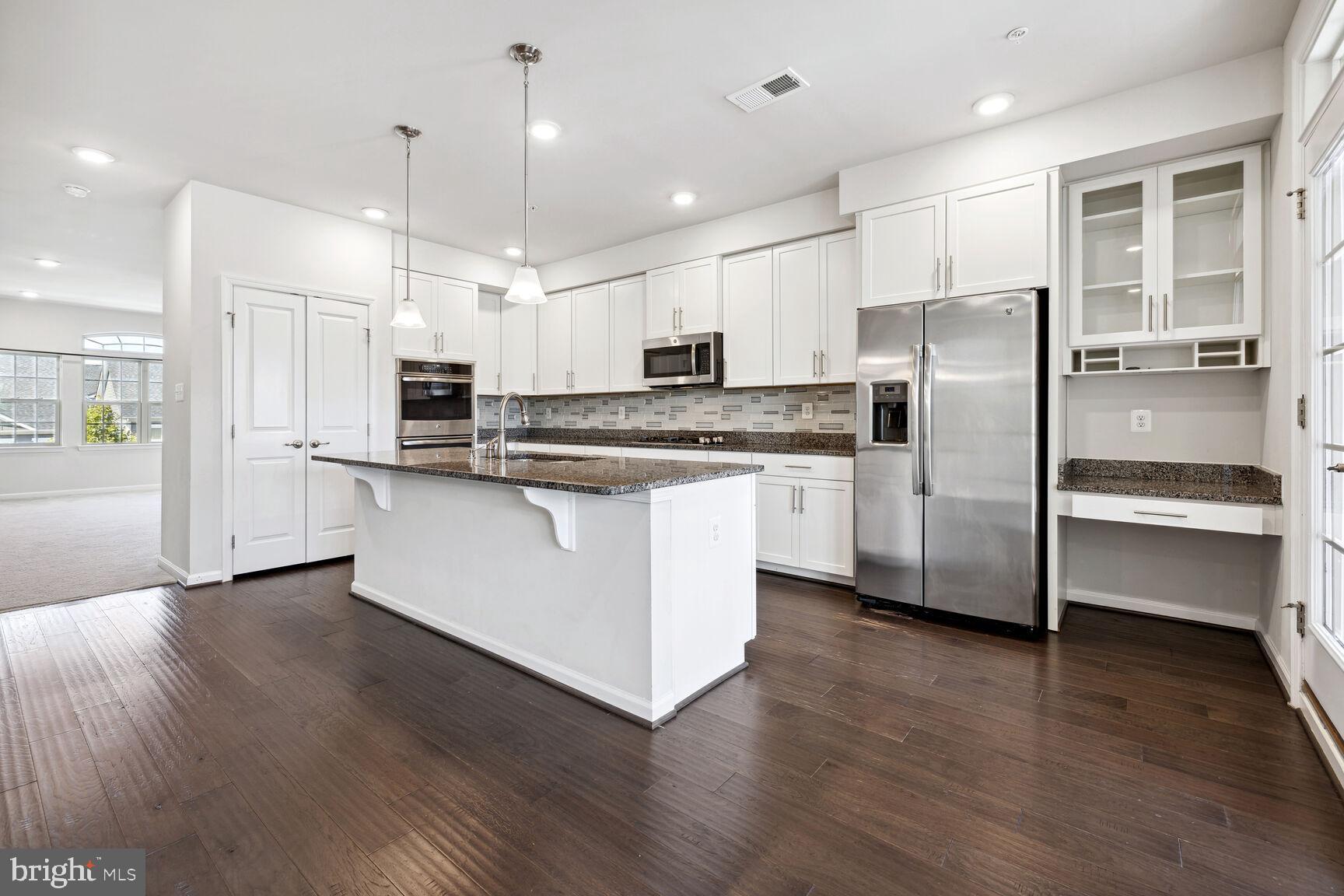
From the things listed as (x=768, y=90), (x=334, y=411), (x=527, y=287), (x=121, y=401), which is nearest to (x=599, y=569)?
(x=527, y=287)

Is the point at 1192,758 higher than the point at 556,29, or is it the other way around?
the point at 556,29

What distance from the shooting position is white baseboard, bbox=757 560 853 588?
3.91m

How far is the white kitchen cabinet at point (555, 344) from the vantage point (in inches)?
227

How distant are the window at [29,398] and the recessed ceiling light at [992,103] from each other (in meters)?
11.1

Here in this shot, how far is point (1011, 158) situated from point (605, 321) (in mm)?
3355

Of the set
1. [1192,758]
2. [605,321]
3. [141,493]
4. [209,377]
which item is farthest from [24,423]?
[1192,758]

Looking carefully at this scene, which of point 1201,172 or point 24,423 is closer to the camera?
point 1201,172

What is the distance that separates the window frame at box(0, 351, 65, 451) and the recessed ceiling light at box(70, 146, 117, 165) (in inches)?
259

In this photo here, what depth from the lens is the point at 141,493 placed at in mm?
8602

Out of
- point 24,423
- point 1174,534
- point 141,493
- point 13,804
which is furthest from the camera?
point 141,493

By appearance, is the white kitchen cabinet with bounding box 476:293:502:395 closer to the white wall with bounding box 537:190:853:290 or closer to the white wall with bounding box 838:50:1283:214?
the white wall with bounding box 537:190:853:290

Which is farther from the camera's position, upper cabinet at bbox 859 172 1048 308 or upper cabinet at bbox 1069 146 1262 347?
upper cabinet at bbox 859 172 1048 308

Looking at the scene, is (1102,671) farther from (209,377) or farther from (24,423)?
(24,423)

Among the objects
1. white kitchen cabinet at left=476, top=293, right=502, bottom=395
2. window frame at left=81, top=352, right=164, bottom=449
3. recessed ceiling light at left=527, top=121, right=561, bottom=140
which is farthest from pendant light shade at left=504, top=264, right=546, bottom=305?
window frame at left=81, top=352, right=164, bottom=449
